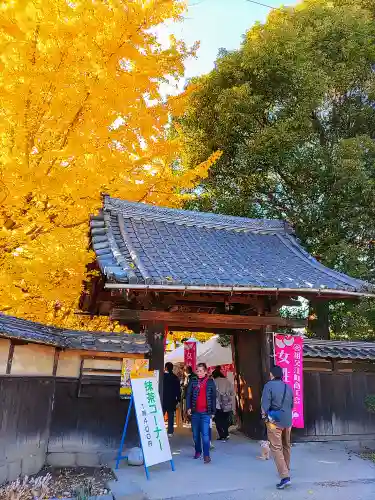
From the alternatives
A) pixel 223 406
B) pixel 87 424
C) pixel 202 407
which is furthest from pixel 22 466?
pixel 223 406

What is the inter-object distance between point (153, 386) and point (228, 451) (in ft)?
8.29

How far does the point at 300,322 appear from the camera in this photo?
9.19m

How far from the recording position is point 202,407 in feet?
24.2

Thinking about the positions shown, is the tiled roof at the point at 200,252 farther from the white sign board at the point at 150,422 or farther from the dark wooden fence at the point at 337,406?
the dark wooden fence at the point at 337,406

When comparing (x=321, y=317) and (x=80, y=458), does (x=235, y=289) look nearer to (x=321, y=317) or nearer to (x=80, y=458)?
(x=80, y=458)

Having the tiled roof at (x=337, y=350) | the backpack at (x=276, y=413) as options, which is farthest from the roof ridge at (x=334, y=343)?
the backpack at (x=276, y=413)

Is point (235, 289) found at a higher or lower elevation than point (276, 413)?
higher

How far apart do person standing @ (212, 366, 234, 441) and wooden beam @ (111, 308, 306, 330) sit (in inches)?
71.3

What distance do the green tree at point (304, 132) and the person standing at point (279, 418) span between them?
6.41m

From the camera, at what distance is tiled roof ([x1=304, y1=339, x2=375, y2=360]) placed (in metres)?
9.47

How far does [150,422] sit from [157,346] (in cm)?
172

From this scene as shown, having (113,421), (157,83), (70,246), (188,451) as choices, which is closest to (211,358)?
(188,451)

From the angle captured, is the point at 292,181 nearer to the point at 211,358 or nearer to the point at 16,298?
the point at 211,358

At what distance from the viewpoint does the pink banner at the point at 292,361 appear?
342 inches
